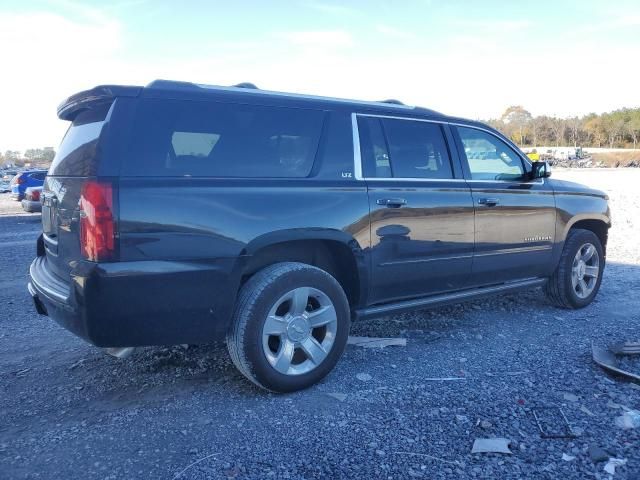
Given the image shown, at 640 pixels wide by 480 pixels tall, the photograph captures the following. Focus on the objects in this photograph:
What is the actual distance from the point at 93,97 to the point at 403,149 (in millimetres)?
2278

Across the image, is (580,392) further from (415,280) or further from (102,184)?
(102,184)

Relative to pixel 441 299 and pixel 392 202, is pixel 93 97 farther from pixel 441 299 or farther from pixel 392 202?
pixel 441 299

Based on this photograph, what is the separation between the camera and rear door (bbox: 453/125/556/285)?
15.7 feet

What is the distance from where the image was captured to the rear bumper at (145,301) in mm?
3043

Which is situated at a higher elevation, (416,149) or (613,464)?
(416,149)

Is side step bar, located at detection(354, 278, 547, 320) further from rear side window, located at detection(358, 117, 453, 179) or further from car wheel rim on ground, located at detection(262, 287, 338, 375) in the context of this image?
rear side window, located at detection(358, 117, 453, 179)

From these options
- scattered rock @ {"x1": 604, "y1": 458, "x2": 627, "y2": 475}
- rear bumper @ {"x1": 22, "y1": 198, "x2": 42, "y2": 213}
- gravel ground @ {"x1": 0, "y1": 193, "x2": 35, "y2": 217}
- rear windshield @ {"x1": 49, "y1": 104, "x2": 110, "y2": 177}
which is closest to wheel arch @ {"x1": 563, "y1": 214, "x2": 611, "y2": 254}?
scattered rock @ {"x1": 604, "y1": 458, "x2": 627, "y2": 475}

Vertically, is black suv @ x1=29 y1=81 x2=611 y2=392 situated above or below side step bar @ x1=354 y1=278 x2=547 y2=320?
above

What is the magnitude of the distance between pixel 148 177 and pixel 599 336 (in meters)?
3.95

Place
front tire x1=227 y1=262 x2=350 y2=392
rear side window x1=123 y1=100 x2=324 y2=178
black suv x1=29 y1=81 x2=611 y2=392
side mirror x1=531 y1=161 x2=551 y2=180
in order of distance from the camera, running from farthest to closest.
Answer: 1. side mirror x1=531 y1=161 x2=551 y2=180
2. front tire x1=227 y1=262 x2=350 y2=392
3. rear side window x1=123 y1=100 x2=324 y2=178
4. black suv x1=29 y1=81 x2=611 y2=392

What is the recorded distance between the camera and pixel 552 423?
3.21 metres

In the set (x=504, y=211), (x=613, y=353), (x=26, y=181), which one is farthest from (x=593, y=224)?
(x=26, y=181)

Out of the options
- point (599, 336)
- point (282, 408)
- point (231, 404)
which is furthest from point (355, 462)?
point (599, 336)

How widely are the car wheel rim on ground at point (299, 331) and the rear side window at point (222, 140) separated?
836 millimetres
